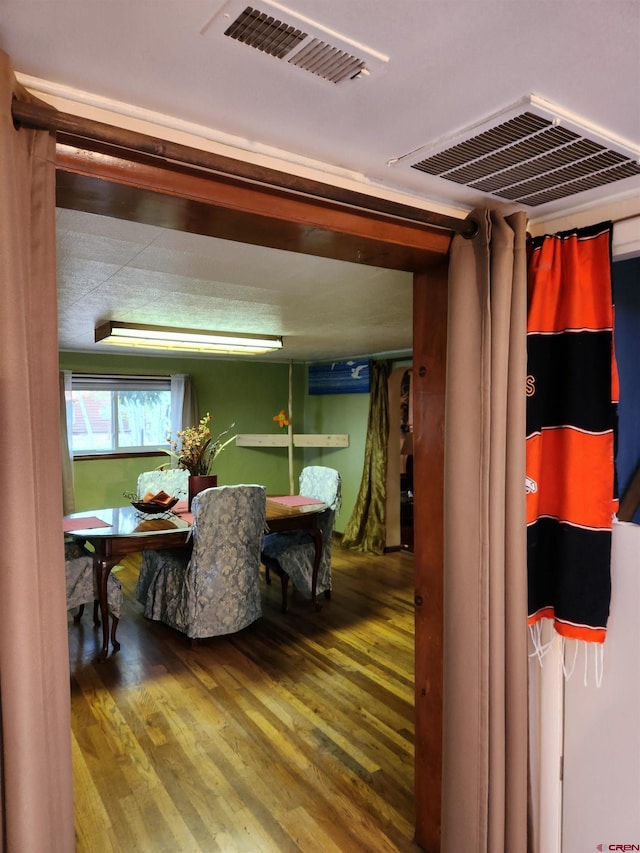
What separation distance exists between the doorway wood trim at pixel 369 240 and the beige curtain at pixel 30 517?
162 mm

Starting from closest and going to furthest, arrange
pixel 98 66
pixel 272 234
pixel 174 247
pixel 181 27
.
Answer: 1. pixel 181 27
2. pixel 98 66
3. pixel 272 234
4. pixel 174 247

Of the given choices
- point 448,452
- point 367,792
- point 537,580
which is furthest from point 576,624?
point 367,792

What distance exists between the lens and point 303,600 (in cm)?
458

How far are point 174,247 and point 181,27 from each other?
1090mm

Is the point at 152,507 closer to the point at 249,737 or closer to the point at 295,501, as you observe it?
the point at 295,501

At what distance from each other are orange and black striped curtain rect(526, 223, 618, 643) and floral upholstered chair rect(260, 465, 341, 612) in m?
2.70

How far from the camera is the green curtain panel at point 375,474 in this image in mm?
5957

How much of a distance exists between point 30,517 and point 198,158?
0.79 meters

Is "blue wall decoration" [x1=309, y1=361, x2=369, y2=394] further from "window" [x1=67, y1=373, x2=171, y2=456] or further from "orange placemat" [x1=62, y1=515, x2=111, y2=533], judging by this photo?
"orange placemat" [x1=62, y1=515, x2=111, y2=533]

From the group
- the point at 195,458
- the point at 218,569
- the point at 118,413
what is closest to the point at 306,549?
the point at 218,569

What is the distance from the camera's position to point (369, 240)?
1.50m

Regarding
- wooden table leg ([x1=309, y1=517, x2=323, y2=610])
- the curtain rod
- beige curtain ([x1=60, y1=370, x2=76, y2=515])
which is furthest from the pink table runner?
the curtain rod

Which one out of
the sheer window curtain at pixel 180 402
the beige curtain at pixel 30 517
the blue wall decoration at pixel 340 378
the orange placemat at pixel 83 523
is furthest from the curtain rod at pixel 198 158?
the sheer window curtain at pixel 180 402

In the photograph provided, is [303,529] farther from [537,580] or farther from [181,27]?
[181,27]
